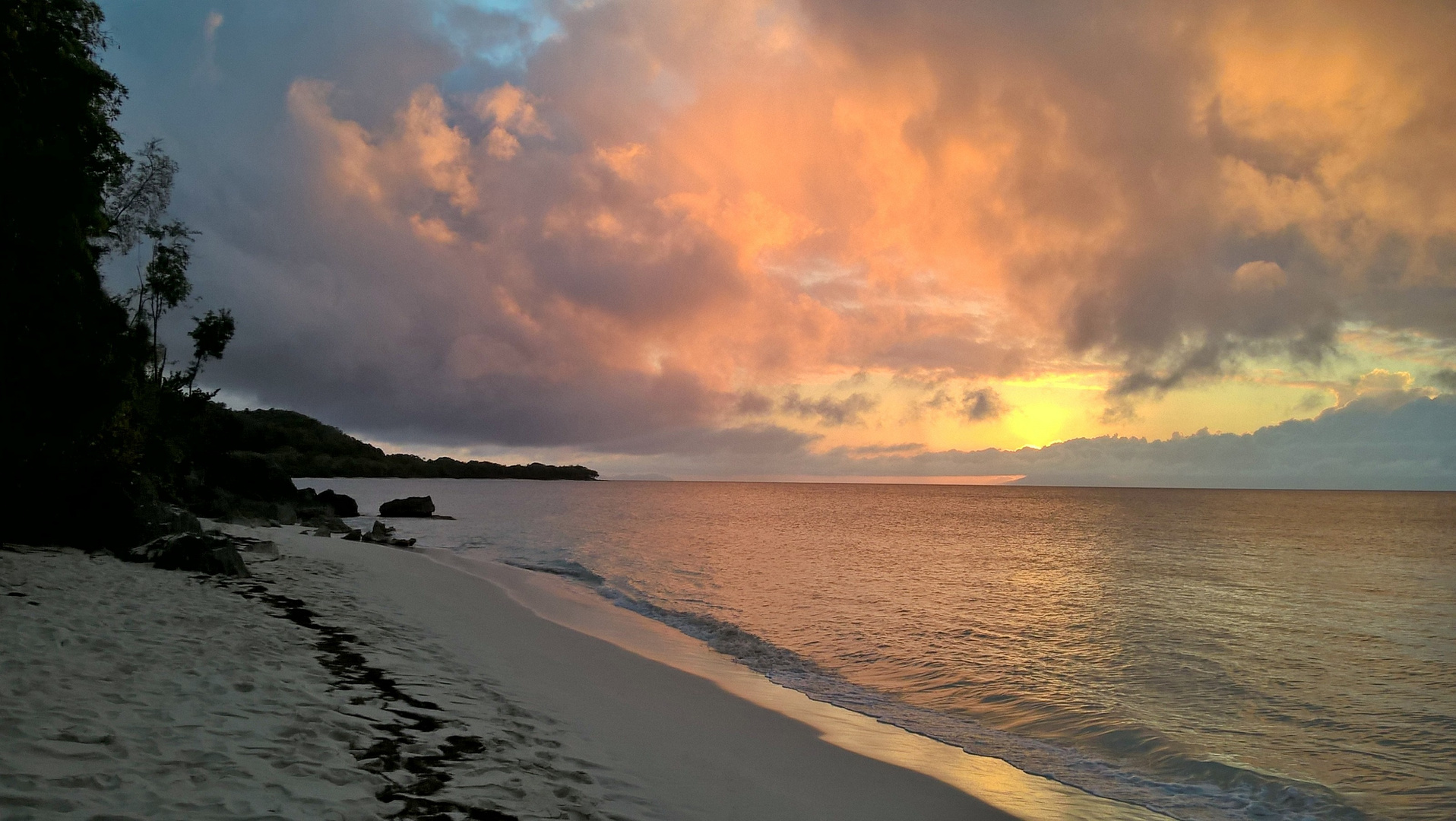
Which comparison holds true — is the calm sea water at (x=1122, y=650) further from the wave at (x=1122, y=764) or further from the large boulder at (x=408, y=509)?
the large boulder at (x=408, y=509)

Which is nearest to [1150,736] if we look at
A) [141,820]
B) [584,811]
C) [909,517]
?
[584,811]

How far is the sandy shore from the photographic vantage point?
5148 millimetres

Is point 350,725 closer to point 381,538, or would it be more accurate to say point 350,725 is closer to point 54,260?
point 54,260

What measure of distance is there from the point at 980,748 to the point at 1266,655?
11.8 m

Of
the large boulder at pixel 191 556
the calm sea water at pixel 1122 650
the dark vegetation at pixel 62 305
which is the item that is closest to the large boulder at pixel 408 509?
the calm sea water at pixel 1122 650

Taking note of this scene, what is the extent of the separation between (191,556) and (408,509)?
2146 inches

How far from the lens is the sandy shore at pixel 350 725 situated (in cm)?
515

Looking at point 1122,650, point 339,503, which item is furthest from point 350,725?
point 339,503

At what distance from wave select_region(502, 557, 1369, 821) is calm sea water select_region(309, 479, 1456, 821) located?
4 cm

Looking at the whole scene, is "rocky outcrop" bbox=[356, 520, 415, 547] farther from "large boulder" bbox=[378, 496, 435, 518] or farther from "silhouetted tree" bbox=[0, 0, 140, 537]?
"large boulder" bbox=[378, 496, 435, 518]

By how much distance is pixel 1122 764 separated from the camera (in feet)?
33.8

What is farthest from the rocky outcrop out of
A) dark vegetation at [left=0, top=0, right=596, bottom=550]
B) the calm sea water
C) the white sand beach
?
the white sand beach

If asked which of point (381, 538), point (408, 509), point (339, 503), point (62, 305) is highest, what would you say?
point (62, 305)

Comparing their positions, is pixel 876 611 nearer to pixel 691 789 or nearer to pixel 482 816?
pixel 691 789
